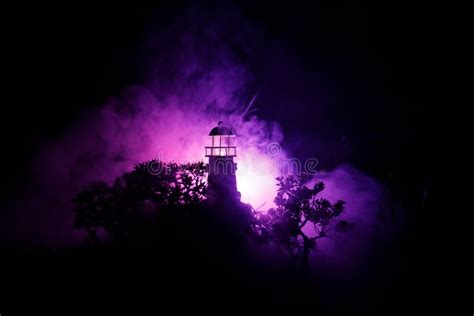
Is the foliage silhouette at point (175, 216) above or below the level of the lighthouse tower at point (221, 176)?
below

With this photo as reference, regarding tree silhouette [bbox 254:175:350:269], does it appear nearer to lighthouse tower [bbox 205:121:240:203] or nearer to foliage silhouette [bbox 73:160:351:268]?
foliage silhouette [bbox 73:160:351:268]

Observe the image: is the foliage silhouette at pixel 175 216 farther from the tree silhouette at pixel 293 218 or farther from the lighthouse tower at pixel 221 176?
the lighthouse tower at pixel 221 176

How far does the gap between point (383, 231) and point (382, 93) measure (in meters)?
15.4

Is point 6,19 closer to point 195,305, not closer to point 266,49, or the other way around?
point 266,49

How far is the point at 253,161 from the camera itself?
24719 millimetres

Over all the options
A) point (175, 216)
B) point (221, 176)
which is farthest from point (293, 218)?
point (175, 216)

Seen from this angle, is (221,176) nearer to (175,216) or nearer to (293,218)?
(175,216)

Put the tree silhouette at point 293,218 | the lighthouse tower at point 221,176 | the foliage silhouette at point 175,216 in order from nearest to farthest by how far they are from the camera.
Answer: the foliage silhouette at point 175,216, the tree silhouette at point 293,218, the lighthouse tower at point 221,176

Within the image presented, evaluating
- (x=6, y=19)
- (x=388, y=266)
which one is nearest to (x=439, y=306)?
(x=388, y=266)

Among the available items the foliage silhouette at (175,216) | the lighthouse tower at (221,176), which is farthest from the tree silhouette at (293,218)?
the lighthouse tower at (221,176)

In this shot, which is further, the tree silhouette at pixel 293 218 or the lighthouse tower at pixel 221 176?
the lighthouse tower at pixel 221 176

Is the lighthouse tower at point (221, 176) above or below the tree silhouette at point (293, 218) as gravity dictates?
above

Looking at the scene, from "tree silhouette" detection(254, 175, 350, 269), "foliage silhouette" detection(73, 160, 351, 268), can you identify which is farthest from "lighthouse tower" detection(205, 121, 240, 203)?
"tree silhouette" detection(254, 175, 350, 269)

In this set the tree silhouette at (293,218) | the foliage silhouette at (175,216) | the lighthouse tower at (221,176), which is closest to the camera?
the foliage silhouette at (175,216)
